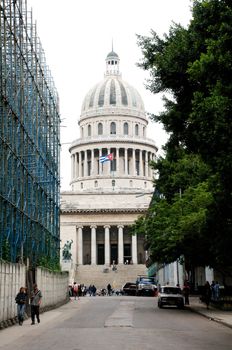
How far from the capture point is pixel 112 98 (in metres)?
138

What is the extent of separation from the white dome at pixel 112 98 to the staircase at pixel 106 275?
3991cm

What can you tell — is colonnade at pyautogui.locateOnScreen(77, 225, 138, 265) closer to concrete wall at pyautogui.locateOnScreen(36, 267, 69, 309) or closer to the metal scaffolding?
the metal scaffolding

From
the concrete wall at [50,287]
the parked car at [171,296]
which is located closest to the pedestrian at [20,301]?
the concrete wall at [50,287]

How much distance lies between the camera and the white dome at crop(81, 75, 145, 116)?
138m

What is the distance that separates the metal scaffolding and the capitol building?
53.9 metres

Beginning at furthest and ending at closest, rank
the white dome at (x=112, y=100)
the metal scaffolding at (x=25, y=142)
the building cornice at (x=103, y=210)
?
1. the white dome at (x=112, y=100)
2. the building cornice at (x=103, y=210)
3. the metal scaffolding at (x=25, y=142)

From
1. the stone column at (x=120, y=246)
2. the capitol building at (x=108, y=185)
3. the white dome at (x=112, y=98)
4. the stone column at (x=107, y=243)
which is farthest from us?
the white dome at (x=112, y=98)

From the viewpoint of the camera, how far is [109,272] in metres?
105

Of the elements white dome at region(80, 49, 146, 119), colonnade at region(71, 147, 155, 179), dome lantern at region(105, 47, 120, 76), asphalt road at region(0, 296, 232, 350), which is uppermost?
dome lantern at region(105, 47, 120, 76)

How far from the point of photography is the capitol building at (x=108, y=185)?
11588cm

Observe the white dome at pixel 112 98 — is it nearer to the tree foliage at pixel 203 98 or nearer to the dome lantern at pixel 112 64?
the dome lantern at pixel 112 64

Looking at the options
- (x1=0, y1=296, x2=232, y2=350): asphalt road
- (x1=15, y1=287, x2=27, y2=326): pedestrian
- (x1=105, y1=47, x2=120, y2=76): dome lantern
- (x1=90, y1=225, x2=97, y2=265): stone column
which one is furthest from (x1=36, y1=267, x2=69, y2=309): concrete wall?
(x1=105, y1=47, x2=120, y2=76): dome lantern

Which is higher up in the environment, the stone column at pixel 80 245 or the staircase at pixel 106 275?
the stone column at pixel 80 245

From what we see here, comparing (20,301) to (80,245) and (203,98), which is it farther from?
(80,245)
